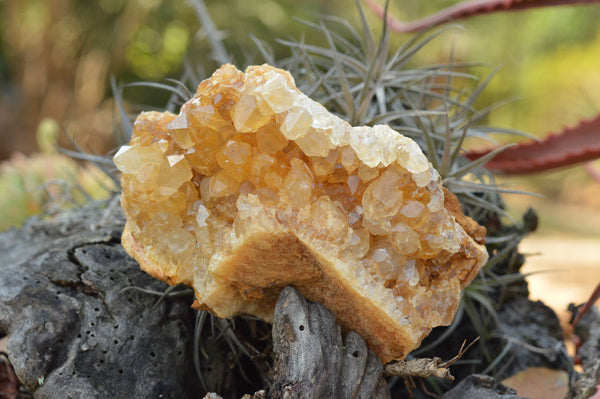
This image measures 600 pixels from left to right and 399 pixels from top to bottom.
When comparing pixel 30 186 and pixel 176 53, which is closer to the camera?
pixel 30 186

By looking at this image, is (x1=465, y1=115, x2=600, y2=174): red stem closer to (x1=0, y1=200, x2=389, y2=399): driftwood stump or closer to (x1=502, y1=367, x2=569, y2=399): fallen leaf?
(x1=502, y1=367, x2=569, y2=399): fallen leaf

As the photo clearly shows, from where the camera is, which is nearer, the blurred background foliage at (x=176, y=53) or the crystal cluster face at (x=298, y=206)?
the crystal cluster face at (x=298, y=206)

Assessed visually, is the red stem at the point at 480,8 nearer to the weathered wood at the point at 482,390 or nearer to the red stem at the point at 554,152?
the red stem at the point at 554,152

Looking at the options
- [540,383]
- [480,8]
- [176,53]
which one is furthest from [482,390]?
[176,53]

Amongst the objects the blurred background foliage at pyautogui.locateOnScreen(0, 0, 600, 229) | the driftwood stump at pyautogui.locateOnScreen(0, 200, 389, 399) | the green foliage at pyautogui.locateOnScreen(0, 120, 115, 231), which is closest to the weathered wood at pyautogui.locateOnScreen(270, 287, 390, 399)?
the driftwood stump at pyautogui.locateOnScreen(0, 200, 389, 399)

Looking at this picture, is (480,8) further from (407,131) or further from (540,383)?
(540,383)

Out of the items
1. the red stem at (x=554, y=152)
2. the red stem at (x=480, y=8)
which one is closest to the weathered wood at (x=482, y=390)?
the red stem at (x=554, y=152)

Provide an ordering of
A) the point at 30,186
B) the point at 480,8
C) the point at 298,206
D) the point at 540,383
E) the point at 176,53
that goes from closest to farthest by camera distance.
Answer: the point at 298,206 → the point at 540,383 → the point at 480,8 → the point at 30,186 → the point at 176,53
